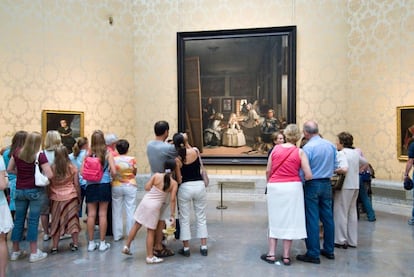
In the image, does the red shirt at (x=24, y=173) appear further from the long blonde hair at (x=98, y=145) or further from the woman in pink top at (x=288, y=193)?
the woman in pink top at (x=288, y=193)

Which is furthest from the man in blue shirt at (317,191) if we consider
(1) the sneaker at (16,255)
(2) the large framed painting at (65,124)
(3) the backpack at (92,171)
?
(2) the large framed painting at (65,124)

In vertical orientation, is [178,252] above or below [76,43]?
below

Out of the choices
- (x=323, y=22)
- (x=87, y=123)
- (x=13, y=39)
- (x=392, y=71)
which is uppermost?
(x=323, y=22)

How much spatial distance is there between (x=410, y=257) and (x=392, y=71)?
4.86m

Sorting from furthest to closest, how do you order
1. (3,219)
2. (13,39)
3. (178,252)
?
(13,39) < (178,252) < (3,219)

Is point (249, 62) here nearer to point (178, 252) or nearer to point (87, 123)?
point (87, 123)

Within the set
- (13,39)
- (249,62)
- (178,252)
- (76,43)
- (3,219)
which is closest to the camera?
(3,219)

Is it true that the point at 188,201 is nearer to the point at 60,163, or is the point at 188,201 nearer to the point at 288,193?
the point at 288,193

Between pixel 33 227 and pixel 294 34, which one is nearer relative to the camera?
pixel 33 227

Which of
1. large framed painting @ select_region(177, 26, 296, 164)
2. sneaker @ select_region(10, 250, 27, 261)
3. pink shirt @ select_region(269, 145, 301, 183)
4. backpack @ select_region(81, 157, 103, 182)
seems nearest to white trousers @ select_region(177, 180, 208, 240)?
pink shirt @ select_region(269, 145, 301, 183)

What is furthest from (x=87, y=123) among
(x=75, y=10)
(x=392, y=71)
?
(x=392, y=71)

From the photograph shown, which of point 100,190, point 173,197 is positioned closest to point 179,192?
point 173,197

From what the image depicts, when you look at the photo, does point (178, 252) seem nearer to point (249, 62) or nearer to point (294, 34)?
point (249, 62)

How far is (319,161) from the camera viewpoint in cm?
473
